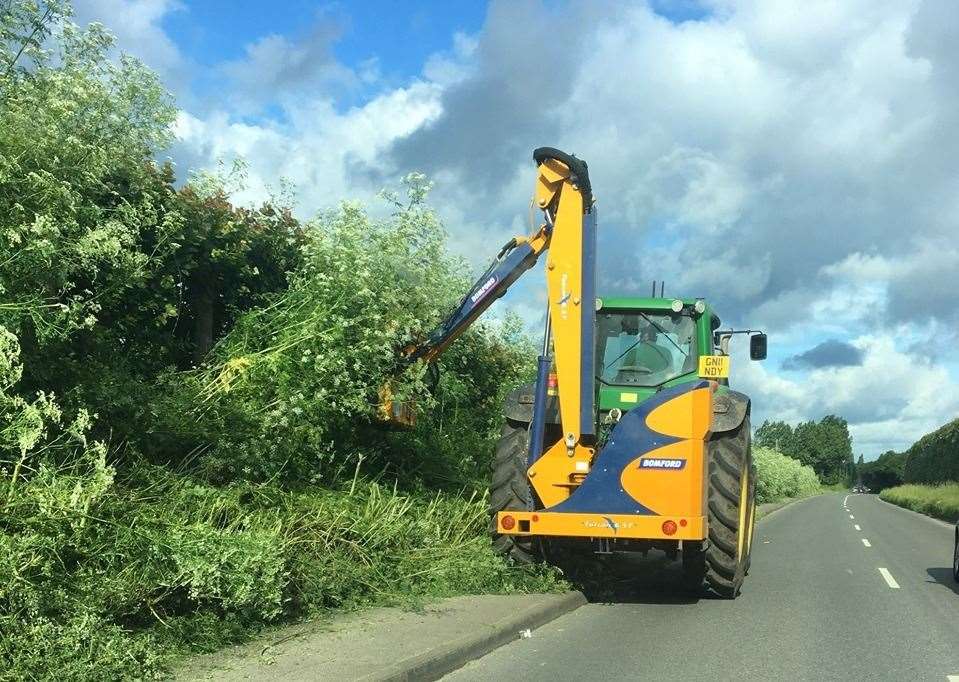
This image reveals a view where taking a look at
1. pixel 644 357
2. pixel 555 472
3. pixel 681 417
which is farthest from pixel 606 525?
pixel 644 357

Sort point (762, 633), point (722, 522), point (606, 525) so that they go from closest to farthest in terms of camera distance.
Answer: point (762, 633) → point (606, 525) → point (722, 522)

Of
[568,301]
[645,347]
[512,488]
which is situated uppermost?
[568,301]

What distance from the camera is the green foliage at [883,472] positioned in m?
142

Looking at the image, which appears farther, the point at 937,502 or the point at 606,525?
the point at 937,502

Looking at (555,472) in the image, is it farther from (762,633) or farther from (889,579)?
(889,579)

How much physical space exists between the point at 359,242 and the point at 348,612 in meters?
4.91

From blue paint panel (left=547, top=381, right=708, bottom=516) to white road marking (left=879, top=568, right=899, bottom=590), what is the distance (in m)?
5.26

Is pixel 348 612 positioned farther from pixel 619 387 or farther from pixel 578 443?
pixel 619 387

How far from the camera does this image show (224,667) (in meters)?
6.01

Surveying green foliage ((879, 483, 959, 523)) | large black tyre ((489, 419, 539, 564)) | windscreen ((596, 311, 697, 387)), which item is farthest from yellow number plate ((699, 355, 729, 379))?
green foliage ((879, 483, 959, 523))

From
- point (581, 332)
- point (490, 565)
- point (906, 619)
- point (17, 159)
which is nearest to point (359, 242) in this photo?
point (581, 332)

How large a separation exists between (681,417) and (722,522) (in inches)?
58.5

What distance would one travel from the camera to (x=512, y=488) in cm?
993

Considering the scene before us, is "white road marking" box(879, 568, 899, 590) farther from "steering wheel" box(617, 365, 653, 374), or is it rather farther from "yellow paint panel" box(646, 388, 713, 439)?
"yellow paint panel" box(646, 388, 713, 439)
